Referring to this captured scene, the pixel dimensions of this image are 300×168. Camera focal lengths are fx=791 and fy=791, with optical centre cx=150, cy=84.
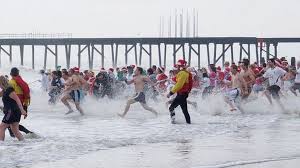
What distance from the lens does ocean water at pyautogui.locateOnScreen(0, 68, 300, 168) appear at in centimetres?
1073

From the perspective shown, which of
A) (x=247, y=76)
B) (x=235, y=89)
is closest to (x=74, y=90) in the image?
(x=235, y=89)

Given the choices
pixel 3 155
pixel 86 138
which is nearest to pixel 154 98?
pixel 86 138

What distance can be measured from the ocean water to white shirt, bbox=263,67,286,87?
2.45 feet

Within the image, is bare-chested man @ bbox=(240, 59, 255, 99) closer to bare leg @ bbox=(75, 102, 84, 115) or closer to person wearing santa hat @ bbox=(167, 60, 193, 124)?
person wearing santa hat @ bbox=(167, 60, 193, 124)

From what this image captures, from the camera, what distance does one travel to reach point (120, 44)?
213 feet

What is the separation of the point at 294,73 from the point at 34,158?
563 inches

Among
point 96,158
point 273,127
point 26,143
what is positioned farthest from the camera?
point 273,127

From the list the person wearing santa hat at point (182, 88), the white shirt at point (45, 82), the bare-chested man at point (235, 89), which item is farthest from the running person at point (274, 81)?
the white shirt at point (45, 82)

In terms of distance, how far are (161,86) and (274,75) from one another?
6.00 m

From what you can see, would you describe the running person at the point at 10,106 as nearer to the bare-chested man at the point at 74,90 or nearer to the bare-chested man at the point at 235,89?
the bare-chested man at the point at 74,90

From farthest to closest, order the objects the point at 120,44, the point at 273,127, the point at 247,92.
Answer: the point at 120,44
the point at 247,92
the point at 273,127

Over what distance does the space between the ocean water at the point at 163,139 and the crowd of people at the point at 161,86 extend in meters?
0.38

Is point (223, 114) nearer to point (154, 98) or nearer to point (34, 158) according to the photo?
point (154, 98)

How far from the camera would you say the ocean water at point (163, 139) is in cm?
1073
